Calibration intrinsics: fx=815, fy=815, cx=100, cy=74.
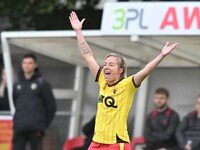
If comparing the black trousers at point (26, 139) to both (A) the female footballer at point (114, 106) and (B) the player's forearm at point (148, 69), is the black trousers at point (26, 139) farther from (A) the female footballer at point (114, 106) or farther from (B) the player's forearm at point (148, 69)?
(B) the player's forearm at point (148, 69)

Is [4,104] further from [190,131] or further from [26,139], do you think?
[190,131]

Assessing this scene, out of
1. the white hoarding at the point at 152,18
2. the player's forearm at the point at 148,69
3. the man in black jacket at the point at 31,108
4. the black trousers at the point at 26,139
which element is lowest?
the black trousers at the point at 26,139

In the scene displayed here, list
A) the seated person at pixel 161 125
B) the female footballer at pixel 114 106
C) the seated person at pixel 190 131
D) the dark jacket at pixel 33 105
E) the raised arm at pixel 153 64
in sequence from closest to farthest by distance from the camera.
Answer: the raised arm at pixel 153 64
the female footballer at pixel 114 106
the seated person at pixel 190 131
the dark jacket at pixel 33 105
the seated person at pixel 161 125

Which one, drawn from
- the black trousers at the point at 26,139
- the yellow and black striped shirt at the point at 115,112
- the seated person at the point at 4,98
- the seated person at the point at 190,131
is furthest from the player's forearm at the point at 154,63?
the seated person at the point at 4,98

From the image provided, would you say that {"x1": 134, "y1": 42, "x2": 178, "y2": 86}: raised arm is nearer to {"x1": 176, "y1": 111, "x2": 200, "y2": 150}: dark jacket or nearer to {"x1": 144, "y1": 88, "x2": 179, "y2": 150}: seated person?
{"x1": 176, "y1": 111, "x2": 200, "y2": 150}: dark jacket

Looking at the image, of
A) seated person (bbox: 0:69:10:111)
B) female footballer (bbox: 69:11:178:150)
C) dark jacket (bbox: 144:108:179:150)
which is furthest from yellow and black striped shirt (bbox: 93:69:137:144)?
seated person (bbox: 0:69:10:111)

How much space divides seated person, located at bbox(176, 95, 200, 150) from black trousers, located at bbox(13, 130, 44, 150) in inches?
77.5

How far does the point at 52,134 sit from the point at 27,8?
9.55 ft

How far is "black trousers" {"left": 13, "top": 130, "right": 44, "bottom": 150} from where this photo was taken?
37.9ft

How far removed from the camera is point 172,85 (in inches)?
512

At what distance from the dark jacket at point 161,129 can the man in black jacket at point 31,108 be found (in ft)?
4.84

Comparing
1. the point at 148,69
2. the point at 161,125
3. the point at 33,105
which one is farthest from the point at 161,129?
the point at 148,69

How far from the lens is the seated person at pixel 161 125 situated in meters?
11.7

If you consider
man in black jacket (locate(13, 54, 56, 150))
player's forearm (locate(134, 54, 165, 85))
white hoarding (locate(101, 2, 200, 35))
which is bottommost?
man in black jacket (locate(13, 54, 56, 150))
